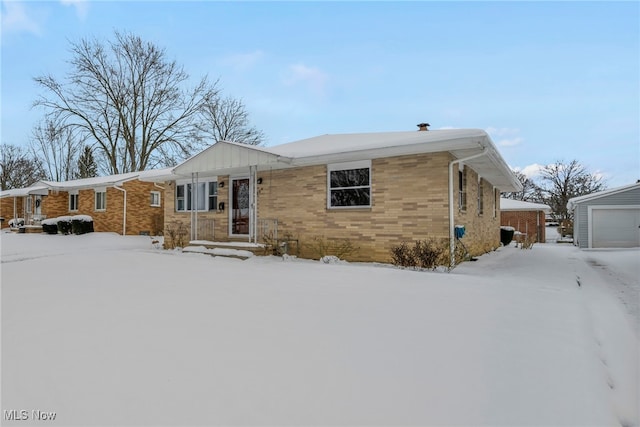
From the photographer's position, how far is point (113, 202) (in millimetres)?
19359

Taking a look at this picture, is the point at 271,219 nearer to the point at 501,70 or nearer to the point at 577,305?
the point at 577,305

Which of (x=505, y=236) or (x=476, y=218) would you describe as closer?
(x=476, y=218)

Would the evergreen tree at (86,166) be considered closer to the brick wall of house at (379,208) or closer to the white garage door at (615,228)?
the brick wall of house at (379,208)

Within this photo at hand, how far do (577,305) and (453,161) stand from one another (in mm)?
4416

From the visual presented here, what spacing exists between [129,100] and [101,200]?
11.7 meters

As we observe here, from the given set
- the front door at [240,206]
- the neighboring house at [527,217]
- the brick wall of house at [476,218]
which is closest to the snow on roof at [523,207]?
the neighboring house at [527,217]

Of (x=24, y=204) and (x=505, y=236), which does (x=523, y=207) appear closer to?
(x=505, y=236)

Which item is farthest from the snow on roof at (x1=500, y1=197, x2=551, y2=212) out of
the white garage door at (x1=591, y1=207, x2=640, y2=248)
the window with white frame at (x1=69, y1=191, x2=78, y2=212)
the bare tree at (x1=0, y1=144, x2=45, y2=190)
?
the bare tree at (x1=0, y1=144, x2=45, y2=190)

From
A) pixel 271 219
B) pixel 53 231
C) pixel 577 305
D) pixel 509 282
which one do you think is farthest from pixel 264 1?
pixel 53 231

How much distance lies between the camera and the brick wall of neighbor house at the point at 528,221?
24797 millimetres

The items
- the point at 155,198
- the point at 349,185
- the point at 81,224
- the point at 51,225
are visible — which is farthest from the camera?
the point at 155,198

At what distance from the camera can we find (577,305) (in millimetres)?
4520

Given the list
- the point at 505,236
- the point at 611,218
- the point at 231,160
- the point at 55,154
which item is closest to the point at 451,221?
the point at 231,160

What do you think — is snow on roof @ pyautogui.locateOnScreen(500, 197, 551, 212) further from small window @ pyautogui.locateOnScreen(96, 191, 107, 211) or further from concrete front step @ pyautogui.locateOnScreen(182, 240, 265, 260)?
small window @ pyautogui.locateOnScreen(96, 191, 107, 211)
